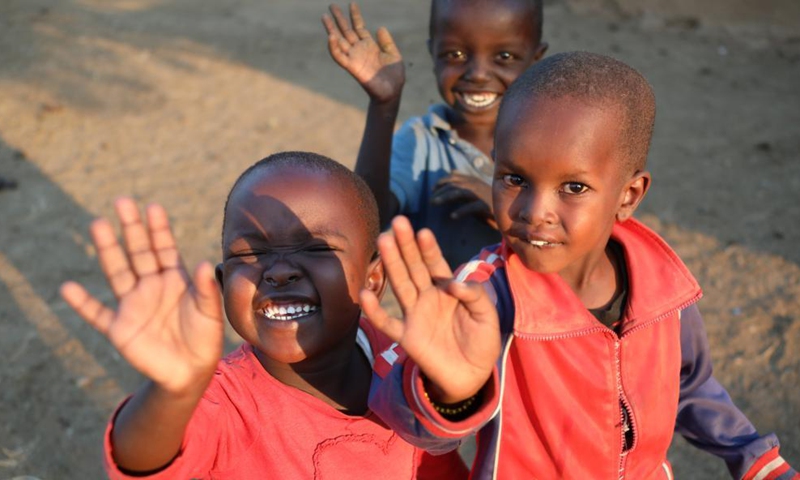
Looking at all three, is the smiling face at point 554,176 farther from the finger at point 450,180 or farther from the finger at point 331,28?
the finger at point 331,28

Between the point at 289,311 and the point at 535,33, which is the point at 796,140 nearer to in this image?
the point at 535,33

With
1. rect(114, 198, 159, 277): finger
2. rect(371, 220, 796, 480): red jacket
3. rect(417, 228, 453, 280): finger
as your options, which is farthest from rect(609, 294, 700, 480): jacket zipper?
rect(114, 198, 159, 277): finger

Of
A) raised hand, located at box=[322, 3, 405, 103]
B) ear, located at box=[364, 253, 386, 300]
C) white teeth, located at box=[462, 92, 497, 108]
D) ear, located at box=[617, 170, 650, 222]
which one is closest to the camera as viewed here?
ear, located at box=[617, 170, 650, 222]

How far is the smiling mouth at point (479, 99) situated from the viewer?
107 inches

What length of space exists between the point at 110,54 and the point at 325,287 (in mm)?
6628

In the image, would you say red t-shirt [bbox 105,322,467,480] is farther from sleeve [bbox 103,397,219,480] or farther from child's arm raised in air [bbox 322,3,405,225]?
child's arm raised in air [bbox 322,3,405,225]

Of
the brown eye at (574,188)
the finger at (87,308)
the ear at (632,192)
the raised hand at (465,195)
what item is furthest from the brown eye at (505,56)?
the finger at (87,308)

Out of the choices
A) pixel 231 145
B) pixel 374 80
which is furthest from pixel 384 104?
pixel 231 145

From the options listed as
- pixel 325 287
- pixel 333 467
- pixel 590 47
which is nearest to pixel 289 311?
pixel 325 287

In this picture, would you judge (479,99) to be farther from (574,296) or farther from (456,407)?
(456,407)

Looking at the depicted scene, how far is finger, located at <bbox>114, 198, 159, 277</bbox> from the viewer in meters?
1.39

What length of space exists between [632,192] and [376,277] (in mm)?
636

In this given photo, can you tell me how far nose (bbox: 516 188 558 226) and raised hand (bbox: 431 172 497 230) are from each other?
2.22ft

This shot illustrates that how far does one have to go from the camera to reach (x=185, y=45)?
26.1 feet
